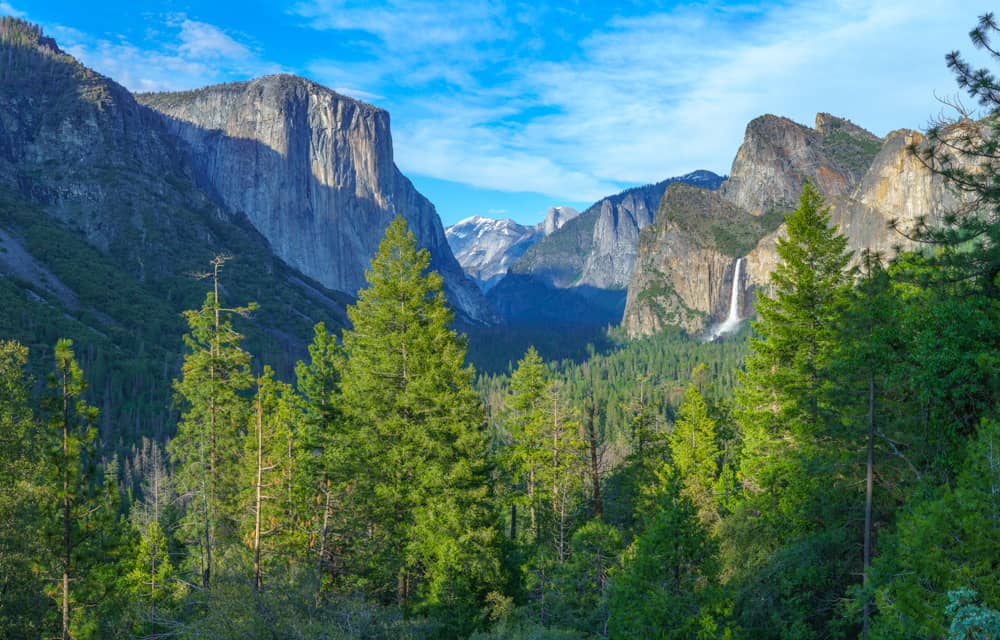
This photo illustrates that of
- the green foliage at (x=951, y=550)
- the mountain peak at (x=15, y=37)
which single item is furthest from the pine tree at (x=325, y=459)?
the mountain peak at (x=15, y=37)

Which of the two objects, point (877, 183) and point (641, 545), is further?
point (877, 183)

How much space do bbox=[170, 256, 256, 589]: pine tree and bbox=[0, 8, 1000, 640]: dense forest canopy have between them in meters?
0.12

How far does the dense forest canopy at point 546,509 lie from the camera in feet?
38.0

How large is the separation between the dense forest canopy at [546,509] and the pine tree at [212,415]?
0.12 meters

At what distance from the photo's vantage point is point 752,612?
1459 cm

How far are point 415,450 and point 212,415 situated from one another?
9.60m

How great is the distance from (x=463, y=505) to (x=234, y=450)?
11992mm

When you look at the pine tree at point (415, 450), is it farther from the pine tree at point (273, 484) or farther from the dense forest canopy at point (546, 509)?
the pine tree at point (273, 484)

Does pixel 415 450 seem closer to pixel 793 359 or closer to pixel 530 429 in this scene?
pixel 530 429

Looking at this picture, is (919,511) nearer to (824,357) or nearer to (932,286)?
(932,286)

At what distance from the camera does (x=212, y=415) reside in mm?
23906

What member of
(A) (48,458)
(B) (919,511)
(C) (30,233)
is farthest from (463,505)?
(C) (30,233)

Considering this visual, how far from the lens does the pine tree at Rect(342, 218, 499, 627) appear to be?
1878 cm

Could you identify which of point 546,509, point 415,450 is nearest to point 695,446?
point 546,509
